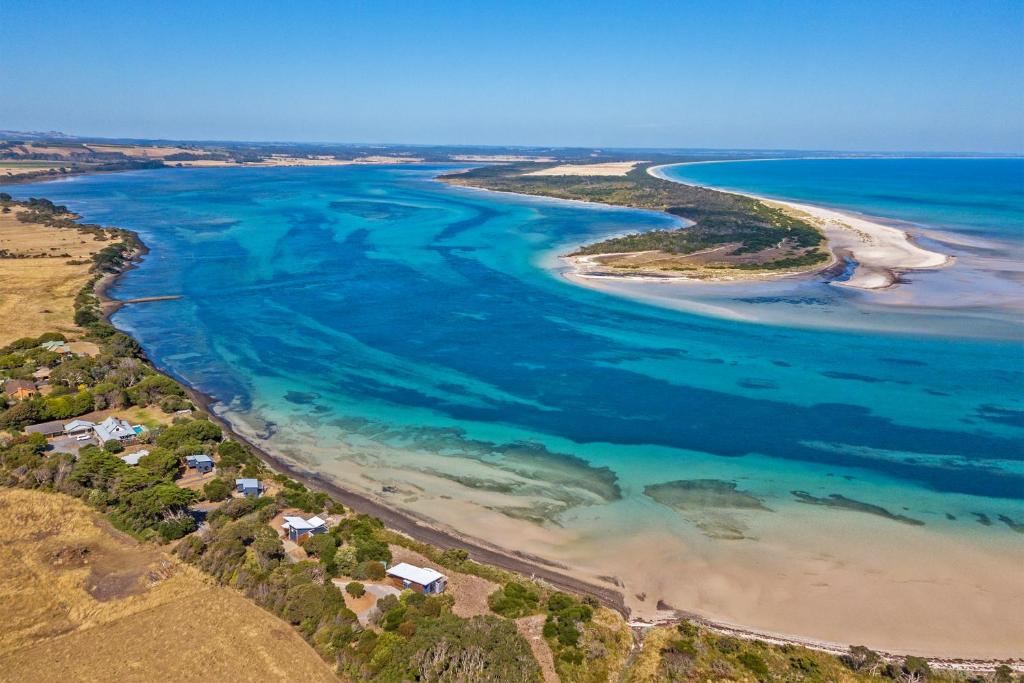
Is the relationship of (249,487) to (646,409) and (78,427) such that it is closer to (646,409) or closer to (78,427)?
(78,427)

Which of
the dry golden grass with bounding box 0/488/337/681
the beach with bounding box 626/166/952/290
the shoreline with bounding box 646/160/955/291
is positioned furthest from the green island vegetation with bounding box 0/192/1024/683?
the shoreline with bounding box 646/160/955/291

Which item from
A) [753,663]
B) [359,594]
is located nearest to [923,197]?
[753,663]

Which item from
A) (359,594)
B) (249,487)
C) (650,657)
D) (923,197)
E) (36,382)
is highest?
(923,197)

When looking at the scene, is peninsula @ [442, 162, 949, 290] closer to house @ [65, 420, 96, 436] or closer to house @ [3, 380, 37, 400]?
house @ [65, 420, 96, 436]

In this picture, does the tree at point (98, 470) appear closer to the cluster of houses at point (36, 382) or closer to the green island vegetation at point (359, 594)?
the green island vegetation at point (359, 594)

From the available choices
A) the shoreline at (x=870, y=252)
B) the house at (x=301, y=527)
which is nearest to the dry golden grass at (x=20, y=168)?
the house at (x=301, y=527)

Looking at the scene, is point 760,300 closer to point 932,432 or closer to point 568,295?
point 568,295
